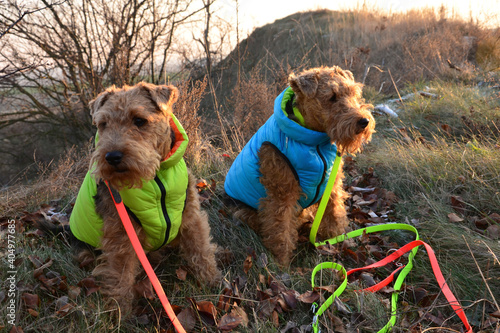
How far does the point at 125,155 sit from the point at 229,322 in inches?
56.4

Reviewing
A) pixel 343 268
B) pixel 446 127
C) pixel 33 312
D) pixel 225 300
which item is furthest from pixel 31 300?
pixel 446 127

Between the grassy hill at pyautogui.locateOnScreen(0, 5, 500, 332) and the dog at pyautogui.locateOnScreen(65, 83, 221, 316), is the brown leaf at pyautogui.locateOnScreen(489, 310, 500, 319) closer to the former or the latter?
the grassy hill at pyautogui.locateOnScreen(0, 5, 500, 332)

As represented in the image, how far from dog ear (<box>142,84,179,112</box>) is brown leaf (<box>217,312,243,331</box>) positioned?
1.71m

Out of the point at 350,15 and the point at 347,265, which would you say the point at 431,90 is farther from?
the point at 350,15

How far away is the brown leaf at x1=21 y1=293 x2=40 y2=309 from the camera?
→ 96.6 inches

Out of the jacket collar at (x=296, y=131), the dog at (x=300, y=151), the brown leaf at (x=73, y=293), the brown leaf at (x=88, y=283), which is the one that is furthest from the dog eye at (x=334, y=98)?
the brown leaf at (x=73, y=293)

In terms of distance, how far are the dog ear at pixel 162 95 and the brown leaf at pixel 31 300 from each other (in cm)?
176

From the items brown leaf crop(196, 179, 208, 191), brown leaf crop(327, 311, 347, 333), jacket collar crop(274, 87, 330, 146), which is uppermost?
jacket collar crop(274, 87, 330, 146)

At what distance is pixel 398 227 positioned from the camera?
3.25 meters

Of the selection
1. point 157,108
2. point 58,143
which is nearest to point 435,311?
point 157,108

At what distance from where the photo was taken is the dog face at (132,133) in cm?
227

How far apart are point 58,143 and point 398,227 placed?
10.7m

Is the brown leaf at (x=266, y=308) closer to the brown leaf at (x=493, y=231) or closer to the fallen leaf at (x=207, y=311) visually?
the fallen leaf at (x=207, y=311)

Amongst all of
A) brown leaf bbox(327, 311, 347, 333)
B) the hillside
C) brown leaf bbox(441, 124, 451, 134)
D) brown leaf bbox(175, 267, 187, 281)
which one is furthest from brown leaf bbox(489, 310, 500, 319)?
the hillside
